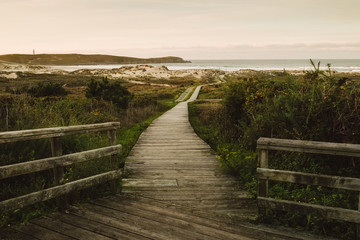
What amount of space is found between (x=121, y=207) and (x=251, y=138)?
13.3ft

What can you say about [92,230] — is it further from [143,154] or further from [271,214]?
[143,154]

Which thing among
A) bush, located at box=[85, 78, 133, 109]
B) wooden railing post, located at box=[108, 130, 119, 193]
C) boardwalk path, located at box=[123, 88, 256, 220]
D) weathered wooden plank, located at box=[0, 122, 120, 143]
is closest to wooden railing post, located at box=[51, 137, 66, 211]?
weathered wooden plank, located at box=[0, 122, 120, 143]

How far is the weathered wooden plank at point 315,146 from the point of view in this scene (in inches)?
122

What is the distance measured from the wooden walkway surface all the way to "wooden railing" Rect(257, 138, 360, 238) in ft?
1.31

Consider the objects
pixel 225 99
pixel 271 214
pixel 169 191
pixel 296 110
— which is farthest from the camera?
pixel 225 99

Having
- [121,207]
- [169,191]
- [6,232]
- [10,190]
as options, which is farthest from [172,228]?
[10,190]

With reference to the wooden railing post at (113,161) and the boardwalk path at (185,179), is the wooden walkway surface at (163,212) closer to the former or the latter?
the boardwalk path at (185,179)

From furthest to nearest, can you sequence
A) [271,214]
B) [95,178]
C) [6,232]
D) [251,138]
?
[251,138] → [95,178] → [271,214] → [6,232]

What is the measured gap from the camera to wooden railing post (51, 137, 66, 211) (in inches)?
143

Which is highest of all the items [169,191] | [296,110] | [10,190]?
[296,110]

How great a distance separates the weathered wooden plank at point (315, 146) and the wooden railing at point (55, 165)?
2268mm

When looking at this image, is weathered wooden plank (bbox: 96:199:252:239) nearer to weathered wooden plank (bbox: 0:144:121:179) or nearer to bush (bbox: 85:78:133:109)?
weathered wooden plank (bbox: 0:144:121:179)

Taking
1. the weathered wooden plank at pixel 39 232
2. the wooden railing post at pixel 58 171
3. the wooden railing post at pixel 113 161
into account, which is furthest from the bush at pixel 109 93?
the weathered wooden plank at pixel 39 232

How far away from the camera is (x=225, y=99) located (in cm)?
983
